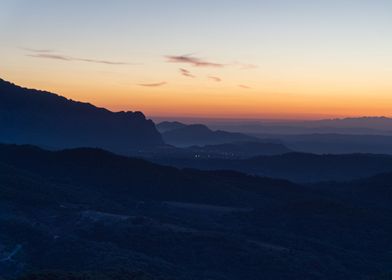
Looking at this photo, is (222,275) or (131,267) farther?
(222,275)

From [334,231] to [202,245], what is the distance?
91.0 ft

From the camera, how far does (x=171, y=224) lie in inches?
3639

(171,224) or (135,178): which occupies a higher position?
(135,178)

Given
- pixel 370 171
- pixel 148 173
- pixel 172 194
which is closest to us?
pixel 172 194

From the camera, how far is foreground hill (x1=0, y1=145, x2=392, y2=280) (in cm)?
7062

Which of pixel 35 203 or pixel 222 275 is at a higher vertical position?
pixel 35 203

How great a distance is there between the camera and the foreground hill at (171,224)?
70.6 metres

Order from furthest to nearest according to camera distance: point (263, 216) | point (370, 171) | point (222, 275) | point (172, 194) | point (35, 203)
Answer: point (370, 171), point (172, 194), point (263, 216), point (35, 203), point (222, 275)

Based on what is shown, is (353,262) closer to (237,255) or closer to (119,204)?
(237,255)

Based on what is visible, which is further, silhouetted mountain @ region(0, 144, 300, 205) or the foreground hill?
silhouetted mountain @ region(0, 144, 300, 205)

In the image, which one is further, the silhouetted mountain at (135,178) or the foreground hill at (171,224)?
the silhouetted mountain at (135,178)

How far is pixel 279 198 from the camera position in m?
124

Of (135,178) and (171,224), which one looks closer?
(171,224)

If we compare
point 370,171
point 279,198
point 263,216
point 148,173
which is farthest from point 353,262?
point 370,171
